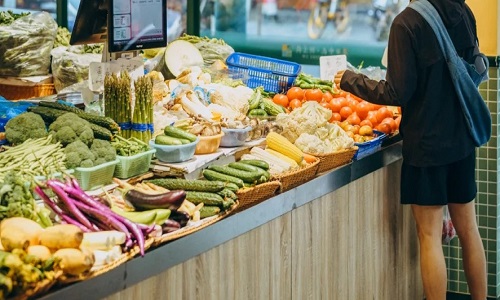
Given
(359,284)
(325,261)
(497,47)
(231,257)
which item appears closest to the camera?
(231,257)

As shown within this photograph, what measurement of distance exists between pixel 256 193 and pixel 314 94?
1900 millimetres

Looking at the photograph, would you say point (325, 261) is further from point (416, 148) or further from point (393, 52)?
point (393, 52)

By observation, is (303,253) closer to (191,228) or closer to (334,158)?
(334,158)

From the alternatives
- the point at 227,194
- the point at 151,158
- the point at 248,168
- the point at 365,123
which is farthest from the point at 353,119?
the point at 227,194

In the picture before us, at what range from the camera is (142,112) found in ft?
15.6

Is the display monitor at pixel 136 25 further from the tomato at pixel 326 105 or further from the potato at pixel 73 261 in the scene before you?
the potato at pixel 73 261

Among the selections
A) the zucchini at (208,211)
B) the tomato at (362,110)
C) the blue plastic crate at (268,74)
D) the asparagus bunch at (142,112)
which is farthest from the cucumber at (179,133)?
the blue plastic crate at (268,74)

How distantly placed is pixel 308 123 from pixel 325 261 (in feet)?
2.62

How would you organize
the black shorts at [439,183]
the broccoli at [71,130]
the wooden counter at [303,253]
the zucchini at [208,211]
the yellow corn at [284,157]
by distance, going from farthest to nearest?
1. the black shorts at [439,183]
2. the yellow corn at [284,157]
3. the broccoli at [71,130]
4. the zucchini at [208,211]
5. the wooden counter at [303,253]

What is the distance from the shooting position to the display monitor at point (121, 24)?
499 centimetres

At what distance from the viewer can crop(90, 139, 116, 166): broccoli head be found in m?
4.23

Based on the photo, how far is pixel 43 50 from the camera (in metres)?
7.73

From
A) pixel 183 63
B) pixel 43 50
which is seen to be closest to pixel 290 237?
pixel 183 63

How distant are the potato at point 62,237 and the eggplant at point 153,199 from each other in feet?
1.82
